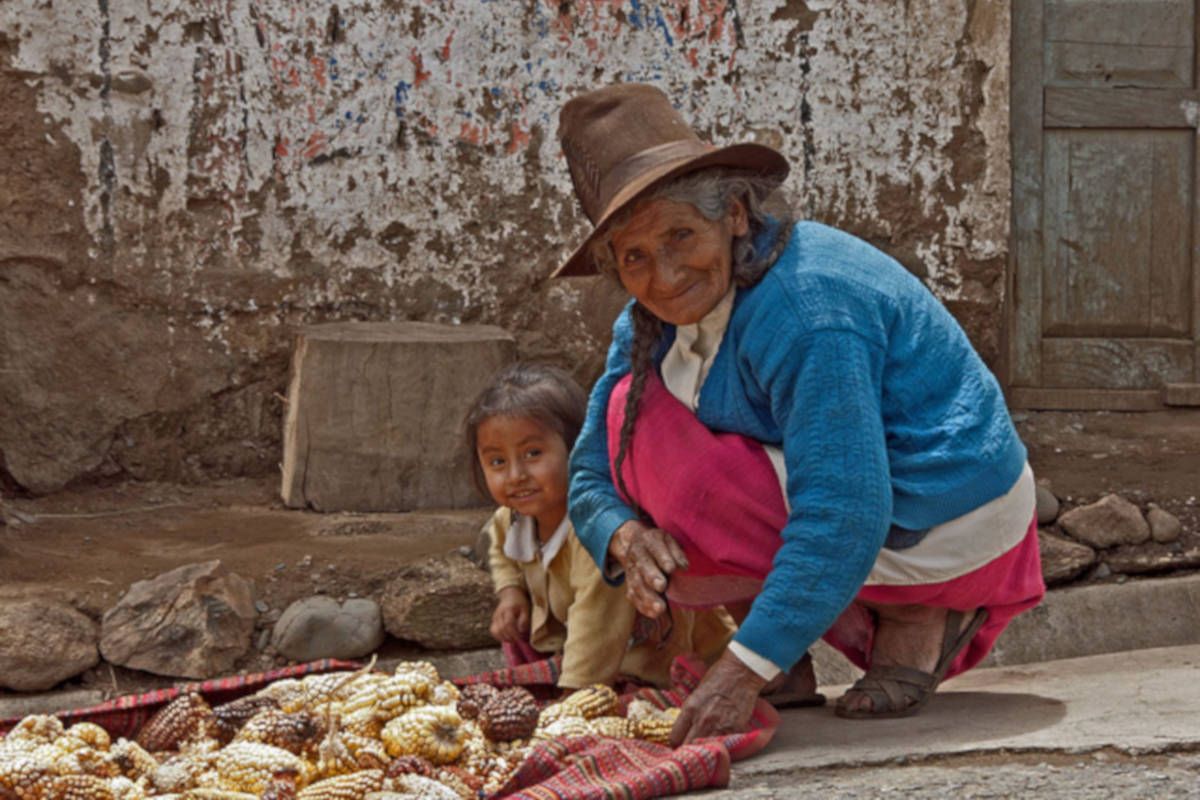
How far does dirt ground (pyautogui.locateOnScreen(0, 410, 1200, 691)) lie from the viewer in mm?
4598

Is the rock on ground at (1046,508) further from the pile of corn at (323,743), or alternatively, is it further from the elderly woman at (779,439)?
the pile of corn at (323,743)

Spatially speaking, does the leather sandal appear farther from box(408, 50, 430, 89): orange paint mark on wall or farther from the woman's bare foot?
box(408, 50, 430, 89): orange paint mark on wall

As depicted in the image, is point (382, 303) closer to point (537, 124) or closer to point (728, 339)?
point (537, 124)

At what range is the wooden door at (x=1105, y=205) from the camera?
6.42 metres

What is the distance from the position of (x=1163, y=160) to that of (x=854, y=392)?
13.1ft

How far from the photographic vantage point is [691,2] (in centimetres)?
592

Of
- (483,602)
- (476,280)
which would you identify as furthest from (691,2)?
(483,602)

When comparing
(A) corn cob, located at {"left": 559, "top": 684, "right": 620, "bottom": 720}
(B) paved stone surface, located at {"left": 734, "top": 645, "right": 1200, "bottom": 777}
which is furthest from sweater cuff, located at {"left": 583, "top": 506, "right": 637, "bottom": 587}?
(B) paved stone surface, located at {"left": 734, "top": 645, "right": 1200, "bottom": 777}

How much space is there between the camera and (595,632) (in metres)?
3.59

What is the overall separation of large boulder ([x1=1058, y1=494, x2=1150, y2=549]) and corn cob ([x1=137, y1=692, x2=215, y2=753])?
2761 millimetres

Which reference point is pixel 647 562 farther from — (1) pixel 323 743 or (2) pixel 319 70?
(2) pixel 319 70

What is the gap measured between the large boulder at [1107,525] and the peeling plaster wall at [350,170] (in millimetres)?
1226

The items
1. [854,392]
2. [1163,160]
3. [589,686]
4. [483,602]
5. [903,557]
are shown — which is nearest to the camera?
[854,392]

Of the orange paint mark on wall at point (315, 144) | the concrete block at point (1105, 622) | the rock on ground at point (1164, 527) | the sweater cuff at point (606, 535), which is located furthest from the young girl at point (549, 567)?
the orange paint mark on wall at point (315, 144)
